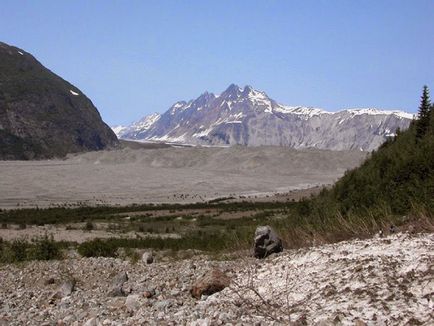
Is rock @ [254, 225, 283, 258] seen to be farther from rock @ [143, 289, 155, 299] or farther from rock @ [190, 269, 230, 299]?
rock @ [143, 289, 155, 299]

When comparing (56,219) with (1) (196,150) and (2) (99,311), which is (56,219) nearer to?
(2) (99,311)

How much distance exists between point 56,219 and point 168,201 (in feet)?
86.1

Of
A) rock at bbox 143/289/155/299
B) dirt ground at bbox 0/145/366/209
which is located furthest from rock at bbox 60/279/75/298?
dirt ground at bbox 0/145/366/209

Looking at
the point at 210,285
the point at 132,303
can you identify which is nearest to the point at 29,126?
the point at 132,303

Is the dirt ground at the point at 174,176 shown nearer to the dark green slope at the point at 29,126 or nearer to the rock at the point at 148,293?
the dark green slope at the point at 29,126

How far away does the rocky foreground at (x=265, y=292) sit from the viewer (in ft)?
21.9

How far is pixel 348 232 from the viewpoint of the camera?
40.6 feet

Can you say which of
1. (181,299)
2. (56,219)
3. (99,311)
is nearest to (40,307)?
(99,311)

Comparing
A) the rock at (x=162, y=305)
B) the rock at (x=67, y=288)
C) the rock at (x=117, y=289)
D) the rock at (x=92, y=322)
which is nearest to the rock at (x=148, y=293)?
the rock at (x=162, y=305)

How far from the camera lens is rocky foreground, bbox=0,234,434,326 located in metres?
6.67

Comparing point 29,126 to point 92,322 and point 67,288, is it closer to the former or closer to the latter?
point 67,288

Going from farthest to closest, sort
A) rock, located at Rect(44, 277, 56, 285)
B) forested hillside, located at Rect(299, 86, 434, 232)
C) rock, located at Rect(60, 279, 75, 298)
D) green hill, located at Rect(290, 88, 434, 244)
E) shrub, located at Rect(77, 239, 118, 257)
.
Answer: shrub, located at Rect(77, 239, 118, 257)
forested hillside, located at Rect(299, 86, 434, 232)
green hill, located at Rect(290, 88, 434, 244)
rock, located at Rect(44, 277, 56, 285)
rock, located at Rect(60, 279, 75, 298)

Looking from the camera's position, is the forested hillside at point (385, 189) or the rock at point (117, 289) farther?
the forested hillside at point (385, 189)

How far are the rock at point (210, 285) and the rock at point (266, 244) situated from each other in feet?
9.26
